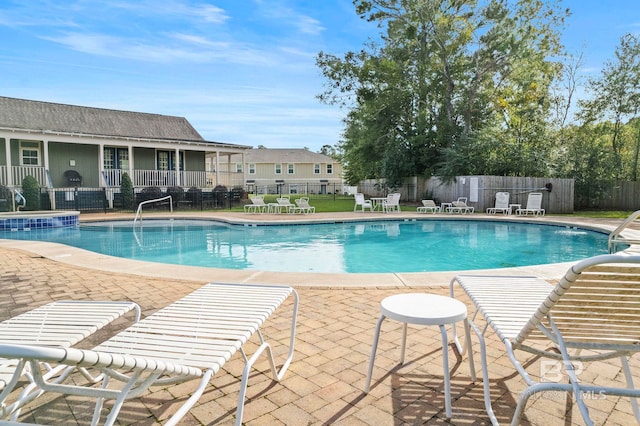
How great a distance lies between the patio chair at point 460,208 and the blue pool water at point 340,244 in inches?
110

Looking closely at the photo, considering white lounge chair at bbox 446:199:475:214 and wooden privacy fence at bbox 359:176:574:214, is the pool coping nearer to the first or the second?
white lounge chair at bbox 446:199:475:214

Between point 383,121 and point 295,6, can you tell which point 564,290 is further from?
point 383,121

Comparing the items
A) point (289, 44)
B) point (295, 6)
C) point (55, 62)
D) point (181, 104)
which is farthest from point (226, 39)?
point (181, 104)

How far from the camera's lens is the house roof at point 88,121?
18.5 m

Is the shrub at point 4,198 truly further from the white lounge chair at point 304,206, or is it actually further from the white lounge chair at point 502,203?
the white lounge chair at point 502,203

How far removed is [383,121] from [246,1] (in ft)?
39.9

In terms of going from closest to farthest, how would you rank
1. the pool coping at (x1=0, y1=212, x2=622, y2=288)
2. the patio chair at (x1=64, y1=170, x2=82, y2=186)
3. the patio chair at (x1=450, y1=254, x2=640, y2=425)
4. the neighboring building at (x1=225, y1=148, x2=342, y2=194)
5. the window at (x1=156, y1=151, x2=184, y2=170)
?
the patio chair at (x1=450, y1=254, x2=640, y2=425) < the pool coping at (x1=0, y1=212, x2=622, y2=288) < the patio chair at (x1=64, y1=170, x2=82, y2=186) < the window at (x1=156, y1=151, x2=184, y2=170) < the neighboring building at (x1=225, y1=148, x2=342, y2=194)

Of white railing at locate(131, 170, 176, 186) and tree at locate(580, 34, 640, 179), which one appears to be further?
white railing at locate(131, 170, 176, 186)

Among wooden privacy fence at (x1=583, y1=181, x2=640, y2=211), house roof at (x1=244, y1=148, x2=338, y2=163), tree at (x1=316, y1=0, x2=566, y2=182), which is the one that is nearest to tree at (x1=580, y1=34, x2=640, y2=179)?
wooden privacy fence at (x1=583, y1=181, x2=640, y2=211)

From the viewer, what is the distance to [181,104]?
25.7 m

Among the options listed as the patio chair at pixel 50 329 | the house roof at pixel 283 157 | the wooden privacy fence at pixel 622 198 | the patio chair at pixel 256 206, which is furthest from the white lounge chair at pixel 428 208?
the house roof at pixel 283 157

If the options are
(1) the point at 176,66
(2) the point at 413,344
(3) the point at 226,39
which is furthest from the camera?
(1) the point at 176,66

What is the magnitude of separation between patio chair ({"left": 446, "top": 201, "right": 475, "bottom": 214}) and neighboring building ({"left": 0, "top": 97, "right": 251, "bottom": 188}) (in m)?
11.6

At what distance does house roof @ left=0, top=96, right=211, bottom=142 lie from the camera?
60.7 ft
